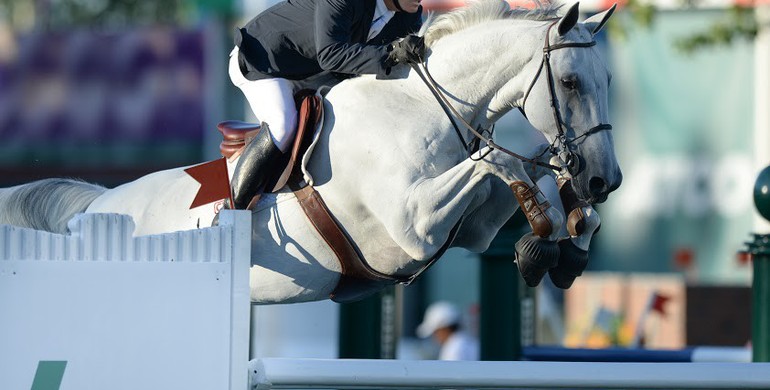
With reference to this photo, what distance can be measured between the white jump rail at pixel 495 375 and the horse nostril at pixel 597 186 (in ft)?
3.16

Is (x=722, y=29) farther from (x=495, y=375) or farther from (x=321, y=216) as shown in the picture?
(x=495, y=375)

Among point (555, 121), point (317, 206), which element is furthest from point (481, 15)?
point (317, 206)

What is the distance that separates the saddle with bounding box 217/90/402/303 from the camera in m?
4.76

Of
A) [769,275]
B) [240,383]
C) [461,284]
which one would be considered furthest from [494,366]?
[461,284]

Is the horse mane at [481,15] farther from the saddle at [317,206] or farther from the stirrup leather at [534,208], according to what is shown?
the stirrup leather at [534,208]

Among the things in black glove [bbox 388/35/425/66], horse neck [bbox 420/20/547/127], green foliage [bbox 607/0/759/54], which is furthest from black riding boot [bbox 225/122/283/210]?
green foliage [bbox 607/0/759/54]

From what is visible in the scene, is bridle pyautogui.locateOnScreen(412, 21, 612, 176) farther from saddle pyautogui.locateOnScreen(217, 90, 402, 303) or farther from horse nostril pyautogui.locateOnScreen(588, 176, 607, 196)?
saddle pyautogui.locateOnScreen(217, 90, 402, 303)

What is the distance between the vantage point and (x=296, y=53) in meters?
4.94

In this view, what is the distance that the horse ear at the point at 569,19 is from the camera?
4.48 metres

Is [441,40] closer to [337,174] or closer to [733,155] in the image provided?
[337,174]

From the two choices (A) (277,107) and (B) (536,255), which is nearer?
(B) (536,255)

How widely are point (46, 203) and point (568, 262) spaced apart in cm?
230

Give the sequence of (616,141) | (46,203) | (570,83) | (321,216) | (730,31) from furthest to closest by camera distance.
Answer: (616,141) < (730,31) < (46,203) < (321,216) < (570,83)

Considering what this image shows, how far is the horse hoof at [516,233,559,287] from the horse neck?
50 centimetres
